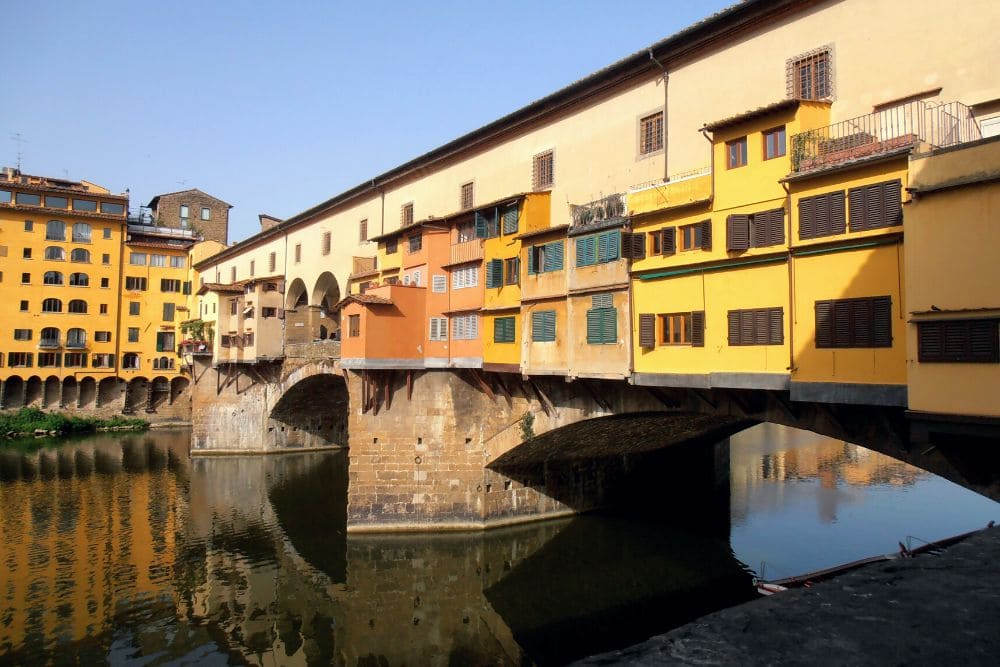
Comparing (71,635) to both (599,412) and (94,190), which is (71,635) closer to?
(599,412)

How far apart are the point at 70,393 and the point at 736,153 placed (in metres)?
60.9

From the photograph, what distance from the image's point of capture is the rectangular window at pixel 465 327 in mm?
23578

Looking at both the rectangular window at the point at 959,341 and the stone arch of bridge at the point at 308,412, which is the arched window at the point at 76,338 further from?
the rectangular window at the point at 959,341

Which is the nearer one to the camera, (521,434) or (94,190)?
(521,434)

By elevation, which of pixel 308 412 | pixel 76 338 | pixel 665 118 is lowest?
pixel 308 412

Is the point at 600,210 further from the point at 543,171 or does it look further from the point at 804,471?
the point at 804,471

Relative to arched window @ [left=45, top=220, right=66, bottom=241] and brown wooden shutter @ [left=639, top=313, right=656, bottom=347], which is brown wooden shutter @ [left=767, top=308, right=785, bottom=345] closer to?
brown wooden shutter @ [left=639, top=313, right=656, bottom=347]

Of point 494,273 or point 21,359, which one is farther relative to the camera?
point 21,359

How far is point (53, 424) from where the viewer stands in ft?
171

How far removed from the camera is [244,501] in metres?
32.2

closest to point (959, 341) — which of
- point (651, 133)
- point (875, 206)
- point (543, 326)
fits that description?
point (875, 206)

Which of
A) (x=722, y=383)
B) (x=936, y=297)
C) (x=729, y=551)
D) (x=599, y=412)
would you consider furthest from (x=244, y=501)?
(x=936, y=297)

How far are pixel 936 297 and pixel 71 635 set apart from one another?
2168cm

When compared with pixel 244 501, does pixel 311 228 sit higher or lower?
higher
